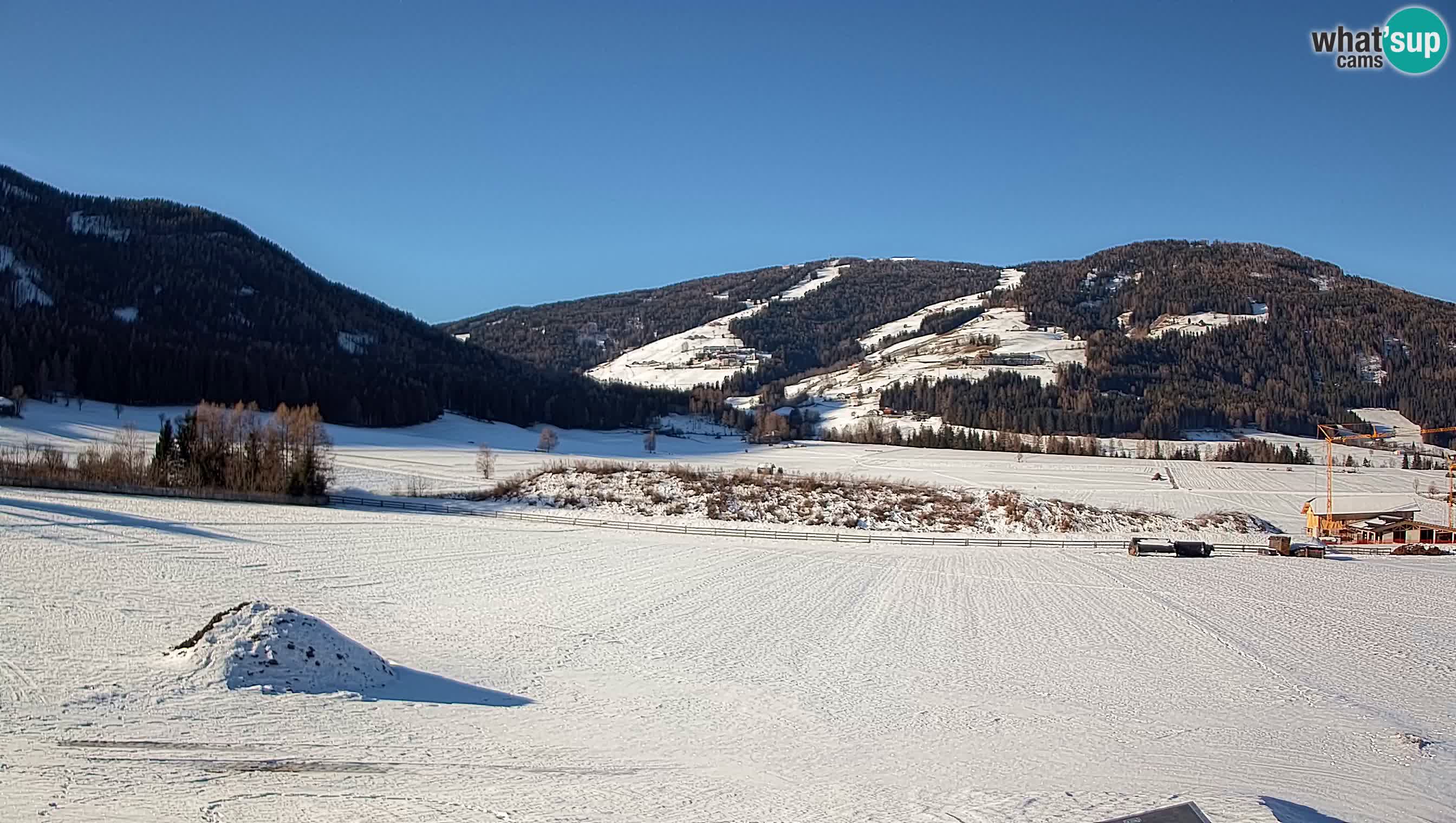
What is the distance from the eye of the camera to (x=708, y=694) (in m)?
16.1

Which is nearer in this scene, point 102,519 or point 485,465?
point 102,519

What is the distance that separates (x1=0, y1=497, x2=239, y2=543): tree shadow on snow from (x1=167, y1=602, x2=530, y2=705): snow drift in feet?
68.7

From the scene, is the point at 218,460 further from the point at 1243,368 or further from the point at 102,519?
the point at 1243,368

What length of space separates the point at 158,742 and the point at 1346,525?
220 feet

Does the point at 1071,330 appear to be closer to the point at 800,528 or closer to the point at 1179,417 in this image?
the point at 1179,417

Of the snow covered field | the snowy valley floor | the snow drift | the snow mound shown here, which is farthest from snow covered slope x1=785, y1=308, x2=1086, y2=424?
the snow mound

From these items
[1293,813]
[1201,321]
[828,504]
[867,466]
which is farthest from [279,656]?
[1201,321]

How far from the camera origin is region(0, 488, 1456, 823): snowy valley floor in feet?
33.3

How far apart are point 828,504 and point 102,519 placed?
3608cm

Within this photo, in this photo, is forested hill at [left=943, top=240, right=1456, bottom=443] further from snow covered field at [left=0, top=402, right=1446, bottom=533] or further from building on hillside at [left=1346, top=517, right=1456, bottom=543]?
building on hillside at [left=1346, top=517, right=1456, bottom=543]

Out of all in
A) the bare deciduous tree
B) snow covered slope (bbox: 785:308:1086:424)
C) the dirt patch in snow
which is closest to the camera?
the dirt patch in snow

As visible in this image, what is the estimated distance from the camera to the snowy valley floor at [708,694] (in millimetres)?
10156

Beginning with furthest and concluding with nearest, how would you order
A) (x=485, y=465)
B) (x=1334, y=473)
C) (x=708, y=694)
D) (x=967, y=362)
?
(x=967, y=362) → (x=1334, y=473) → (x=485, y=465) → (x=708, y=694)


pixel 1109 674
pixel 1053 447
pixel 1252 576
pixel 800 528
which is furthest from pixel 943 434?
pixel 1109 674
